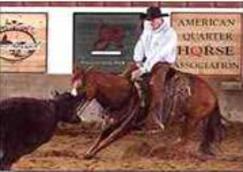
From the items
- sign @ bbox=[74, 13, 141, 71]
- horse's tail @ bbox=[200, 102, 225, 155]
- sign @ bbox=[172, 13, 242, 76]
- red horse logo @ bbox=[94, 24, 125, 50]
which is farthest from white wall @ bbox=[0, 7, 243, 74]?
horse's tail @ bbox=[200, 102, 225, 155]

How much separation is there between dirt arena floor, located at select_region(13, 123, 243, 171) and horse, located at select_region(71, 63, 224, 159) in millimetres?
154

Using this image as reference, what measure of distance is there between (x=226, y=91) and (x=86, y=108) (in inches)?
121

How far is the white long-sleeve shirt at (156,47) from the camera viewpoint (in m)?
14.9

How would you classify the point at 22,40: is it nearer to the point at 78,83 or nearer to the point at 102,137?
the point at 102,137

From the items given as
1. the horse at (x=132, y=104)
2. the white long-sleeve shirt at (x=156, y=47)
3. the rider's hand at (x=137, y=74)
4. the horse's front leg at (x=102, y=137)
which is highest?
the white long-sleeve shirt at (x=156, y=47)

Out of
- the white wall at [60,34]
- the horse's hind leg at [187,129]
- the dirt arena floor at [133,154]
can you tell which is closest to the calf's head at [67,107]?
the dirt arena floor at [133,154]

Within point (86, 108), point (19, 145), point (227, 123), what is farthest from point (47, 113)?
point (227, 123)

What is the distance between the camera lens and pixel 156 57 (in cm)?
1488

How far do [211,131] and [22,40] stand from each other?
11.1 ft

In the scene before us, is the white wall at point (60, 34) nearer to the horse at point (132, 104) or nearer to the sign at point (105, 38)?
the sign at point (105, 38)

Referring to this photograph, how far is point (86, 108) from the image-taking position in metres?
15.0

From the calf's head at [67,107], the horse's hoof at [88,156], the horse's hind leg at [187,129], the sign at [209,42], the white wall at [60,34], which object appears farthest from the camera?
the white wall at [60,34]

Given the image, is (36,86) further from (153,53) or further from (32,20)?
(153,53)

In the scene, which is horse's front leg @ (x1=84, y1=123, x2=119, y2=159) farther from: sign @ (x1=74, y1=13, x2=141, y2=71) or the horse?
sign @ (x1=74, y1=13, x2=141, y2=71)
